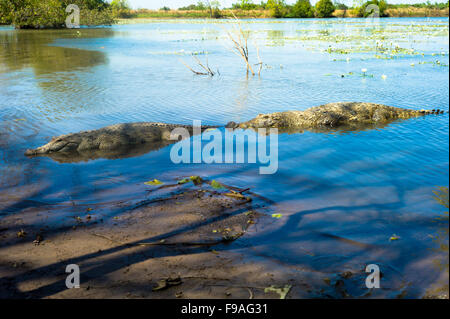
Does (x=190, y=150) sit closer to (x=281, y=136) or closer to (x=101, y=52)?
(x=281, y=136)

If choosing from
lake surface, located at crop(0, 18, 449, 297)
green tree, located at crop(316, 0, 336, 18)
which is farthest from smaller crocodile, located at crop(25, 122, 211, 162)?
green tree, located at crop(316, 0, 336, 18)

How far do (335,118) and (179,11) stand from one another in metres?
91.8

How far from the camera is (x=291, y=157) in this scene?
7043 millimetres

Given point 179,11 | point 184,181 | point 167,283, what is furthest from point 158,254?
point 179,11

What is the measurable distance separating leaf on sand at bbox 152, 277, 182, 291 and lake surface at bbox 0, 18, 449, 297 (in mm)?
923

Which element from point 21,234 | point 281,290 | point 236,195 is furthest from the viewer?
point 236,195

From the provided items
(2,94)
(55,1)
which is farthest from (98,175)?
(55,1)

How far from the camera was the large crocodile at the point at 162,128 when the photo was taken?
24.0ft

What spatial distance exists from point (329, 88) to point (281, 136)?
18.3 ft

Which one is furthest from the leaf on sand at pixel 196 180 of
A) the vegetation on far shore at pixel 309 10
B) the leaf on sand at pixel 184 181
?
the vegetation on far shore at pixel 309 10

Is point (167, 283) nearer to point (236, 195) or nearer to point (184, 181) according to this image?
point (236, 195)
